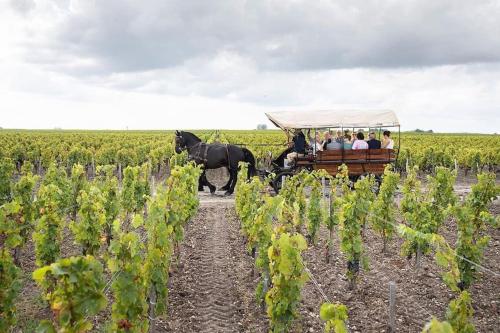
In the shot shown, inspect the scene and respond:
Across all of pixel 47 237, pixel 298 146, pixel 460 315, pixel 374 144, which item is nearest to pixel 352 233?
pixel 460 315

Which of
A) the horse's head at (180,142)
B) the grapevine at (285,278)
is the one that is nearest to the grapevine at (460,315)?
the grapevine at (285,278)

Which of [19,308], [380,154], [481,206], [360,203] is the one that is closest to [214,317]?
[19,308]

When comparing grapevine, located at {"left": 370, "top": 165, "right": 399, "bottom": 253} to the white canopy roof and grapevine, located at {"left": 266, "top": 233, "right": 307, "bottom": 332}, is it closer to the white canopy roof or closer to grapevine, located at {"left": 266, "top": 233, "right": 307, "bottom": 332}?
the white canopy roof

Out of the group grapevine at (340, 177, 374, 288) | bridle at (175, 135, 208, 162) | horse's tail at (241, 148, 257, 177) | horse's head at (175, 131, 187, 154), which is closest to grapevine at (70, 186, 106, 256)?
grapevine at (340, 177, 374, 288)

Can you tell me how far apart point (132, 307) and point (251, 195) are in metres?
4.74

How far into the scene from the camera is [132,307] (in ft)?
15.8

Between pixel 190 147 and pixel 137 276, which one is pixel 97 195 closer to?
pixel 137 276

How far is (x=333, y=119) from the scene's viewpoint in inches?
567

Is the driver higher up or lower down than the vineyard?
higher up

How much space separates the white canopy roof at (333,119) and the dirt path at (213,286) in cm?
429

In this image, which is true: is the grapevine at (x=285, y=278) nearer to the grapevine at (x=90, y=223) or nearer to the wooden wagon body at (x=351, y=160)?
the grapevine at (x=90, y=223)

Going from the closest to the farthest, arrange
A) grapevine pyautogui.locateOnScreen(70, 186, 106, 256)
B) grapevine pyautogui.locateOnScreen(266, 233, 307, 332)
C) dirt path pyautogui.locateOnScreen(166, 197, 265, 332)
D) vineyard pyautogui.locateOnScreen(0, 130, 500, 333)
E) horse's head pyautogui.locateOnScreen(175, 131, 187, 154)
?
vineyard pyautogui.locateOnScreen(0, 130, 500, 333)
grapevine pyautogui.locateOnScreen(266, 233, 307, 332)
dirt path pyautogui.locateOnScreen(166, 197, 265, 332)
grapevine pyautogui.locateOnScreen(70, 186, 106, 256)
horse's head pyautogui.locateOnScreen(175, 131, 187, 154)

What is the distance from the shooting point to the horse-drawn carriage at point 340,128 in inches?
557

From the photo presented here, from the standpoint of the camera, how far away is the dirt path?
6324mm
